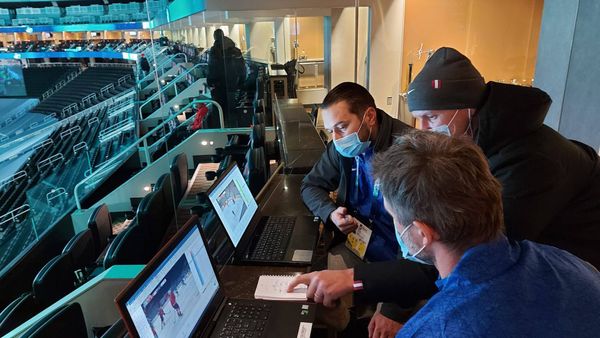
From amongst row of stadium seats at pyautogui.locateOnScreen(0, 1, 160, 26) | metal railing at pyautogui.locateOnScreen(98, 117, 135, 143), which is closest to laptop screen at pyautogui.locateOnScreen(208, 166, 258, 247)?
row of stadium seats at pyautogui.locateOnScreen(0, 1, 160, 26)

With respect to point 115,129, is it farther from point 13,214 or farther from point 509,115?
point 509,115

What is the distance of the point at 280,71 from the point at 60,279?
16.8 ft

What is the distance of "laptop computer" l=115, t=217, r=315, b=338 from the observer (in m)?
0.86

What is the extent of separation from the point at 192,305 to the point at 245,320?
179 millimetres

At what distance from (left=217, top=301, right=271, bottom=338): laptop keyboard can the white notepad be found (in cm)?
6

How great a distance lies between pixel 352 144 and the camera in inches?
66.3

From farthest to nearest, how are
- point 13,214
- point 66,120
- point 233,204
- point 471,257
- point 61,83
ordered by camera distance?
point 66,120, point 61,83, point 13,214, point 233,204, point 471,257

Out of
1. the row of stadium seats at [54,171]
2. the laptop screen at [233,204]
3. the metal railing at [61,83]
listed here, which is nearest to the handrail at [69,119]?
the row of stadium seats at [54,171]

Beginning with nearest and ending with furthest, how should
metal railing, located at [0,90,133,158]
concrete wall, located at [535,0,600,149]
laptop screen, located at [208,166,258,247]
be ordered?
laptop screen, located at [208,166,258,247]
concrete wall, located at [535,0,600,149]
metal railing, located at [0,90,133,158]

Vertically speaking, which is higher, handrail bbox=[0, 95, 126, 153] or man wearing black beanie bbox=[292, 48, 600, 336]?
man wearing black beanie bbox=[292, 48, 600, 336]

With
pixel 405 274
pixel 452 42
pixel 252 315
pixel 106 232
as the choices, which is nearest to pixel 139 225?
pixel 106 232

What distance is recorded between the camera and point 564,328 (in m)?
0.60

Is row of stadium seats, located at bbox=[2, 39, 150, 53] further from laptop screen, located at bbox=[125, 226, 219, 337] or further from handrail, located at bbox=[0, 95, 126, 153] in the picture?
laptop screen, located at bbox=[125, 226, 219, 337]

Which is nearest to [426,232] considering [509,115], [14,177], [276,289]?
[509,115]
